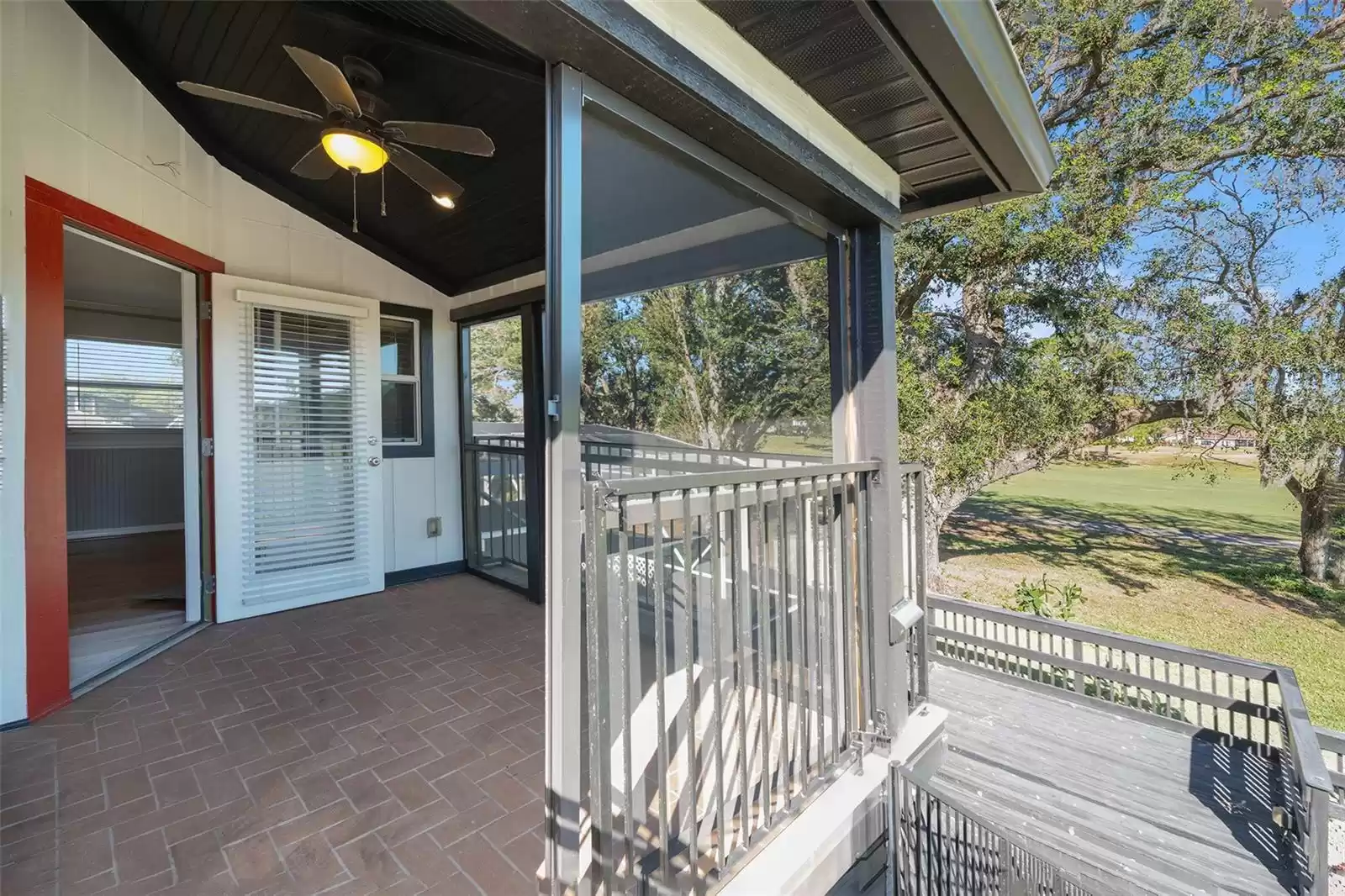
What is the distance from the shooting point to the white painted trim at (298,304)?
3789mm

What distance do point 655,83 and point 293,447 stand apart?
12.5 feet

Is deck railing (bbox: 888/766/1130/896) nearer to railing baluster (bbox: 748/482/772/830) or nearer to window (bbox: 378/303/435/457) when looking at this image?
railing baluster (bbox: 748/482/772/830)

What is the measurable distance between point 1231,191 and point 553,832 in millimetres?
9659

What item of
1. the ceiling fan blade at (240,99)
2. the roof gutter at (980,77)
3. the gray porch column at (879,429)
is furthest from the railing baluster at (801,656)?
the ceiling fan blade at (240,99)

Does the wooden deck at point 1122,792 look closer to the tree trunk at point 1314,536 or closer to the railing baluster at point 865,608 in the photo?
the railing baluster at point 865,608

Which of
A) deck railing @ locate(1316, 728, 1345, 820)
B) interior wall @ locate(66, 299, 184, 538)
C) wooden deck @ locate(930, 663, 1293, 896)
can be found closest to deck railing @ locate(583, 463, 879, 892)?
wooden deck @ locate(930, 663, 1293, 896)

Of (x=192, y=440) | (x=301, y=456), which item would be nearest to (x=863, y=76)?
(x=301, y=456)

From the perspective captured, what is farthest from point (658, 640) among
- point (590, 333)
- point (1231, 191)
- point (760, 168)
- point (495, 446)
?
point (1231, 191)

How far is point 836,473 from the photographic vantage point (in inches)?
80.7

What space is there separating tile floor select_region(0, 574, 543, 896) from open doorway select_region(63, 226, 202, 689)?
5.77ft

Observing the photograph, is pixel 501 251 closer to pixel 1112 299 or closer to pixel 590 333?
pixel 590 333

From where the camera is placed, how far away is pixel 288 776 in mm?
2131

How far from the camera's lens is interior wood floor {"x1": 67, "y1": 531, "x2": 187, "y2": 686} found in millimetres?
3180

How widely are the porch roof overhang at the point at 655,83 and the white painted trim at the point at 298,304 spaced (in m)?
0.75
